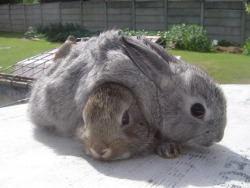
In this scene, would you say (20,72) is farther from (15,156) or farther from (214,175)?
(214,175)

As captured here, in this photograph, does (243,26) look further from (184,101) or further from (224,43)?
(184,101)

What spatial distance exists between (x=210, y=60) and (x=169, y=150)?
9061 mm

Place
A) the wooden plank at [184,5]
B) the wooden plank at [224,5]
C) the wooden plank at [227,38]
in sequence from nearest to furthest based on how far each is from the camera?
1. the wooden plank at [224,5]
2. the wooden plank at [227,38]
3. the wooden plank at [184,5]

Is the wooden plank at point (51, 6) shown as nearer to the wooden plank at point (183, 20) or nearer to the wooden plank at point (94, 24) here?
the wooden plank at point (94, 24)

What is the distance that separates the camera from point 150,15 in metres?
16.2

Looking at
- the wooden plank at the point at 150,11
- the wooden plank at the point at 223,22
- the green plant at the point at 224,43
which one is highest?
the wooden plank at the point at 150,11

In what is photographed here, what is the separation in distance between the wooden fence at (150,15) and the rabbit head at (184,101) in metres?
12.5

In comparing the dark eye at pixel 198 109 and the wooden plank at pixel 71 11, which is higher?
the wooden plank at pixel 71 11

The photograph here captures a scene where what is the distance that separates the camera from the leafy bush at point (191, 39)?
44.5 ft

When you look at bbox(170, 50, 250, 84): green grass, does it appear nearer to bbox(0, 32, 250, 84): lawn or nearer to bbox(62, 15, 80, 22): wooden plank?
bbox(0, 32, 250, 84): lawn

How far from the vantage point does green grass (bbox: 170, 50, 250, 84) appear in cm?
902

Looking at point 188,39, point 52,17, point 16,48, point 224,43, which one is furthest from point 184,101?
point 52,17

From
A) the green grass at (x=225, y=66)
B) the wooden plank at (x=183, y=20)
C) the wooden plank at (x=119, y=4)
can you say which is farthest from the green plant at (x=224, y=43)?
the wooden plank at (x=119, y=4)

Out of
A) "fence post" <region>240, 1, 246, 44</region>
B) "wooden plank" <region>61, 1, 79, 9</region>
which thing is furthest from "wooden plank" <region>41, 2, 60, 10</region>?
"fence post" <region>240, 1, 246, 44</region>
